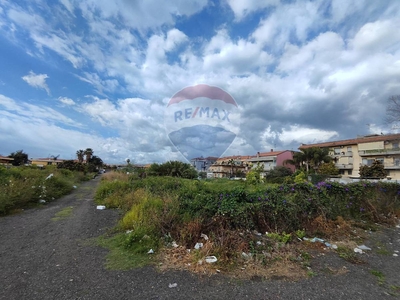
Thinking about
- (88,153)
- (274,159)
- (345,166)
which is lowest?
(88,153)

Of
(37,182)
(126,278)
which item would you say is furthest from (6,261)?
(37,182)

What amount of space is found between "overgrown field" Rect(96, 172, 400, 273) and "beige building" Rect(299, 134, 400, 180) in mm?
32901

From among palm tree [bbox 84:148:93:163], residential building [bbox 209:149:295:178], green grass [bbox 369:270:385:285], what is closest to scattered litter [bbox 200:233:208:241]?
green grass [bbox 369:270:385:285]

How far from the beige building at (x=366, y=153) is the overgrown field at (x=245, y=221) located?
32901mm

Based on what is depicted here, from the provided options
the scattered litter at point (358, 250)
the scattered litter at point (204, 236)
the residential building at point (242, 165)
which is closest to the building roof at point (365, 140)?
the residential building at point (242, 165)

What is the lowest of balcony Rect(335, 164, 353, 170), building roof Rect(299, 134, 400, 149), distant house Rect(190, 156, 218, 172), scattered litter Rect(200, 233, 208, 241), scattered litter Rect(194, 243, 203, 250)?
scattered litter Rect(194, 243, 203, 250)

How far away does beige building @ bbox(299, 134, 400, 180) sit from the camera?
31953mm

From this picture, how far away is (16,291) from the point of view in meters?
2.20

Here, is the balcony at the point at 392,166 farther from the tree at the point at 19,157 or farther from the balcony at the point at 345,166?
the tree at the point at 19,157

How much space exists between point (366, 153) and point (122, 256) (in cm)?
4333

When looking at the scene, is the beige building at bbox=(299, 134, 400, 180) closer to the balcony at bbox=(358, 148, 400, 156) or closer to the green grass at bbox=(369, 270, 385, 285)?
the balcony at bbox=(358, 148, 400, 156)

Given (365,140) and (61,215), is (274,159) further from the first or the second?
(61,215)

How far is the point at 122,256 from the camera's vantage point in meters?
3.15

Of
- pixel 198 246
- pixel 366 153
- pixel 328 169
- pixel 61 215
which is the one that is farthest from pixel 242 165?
pixel 198 246
